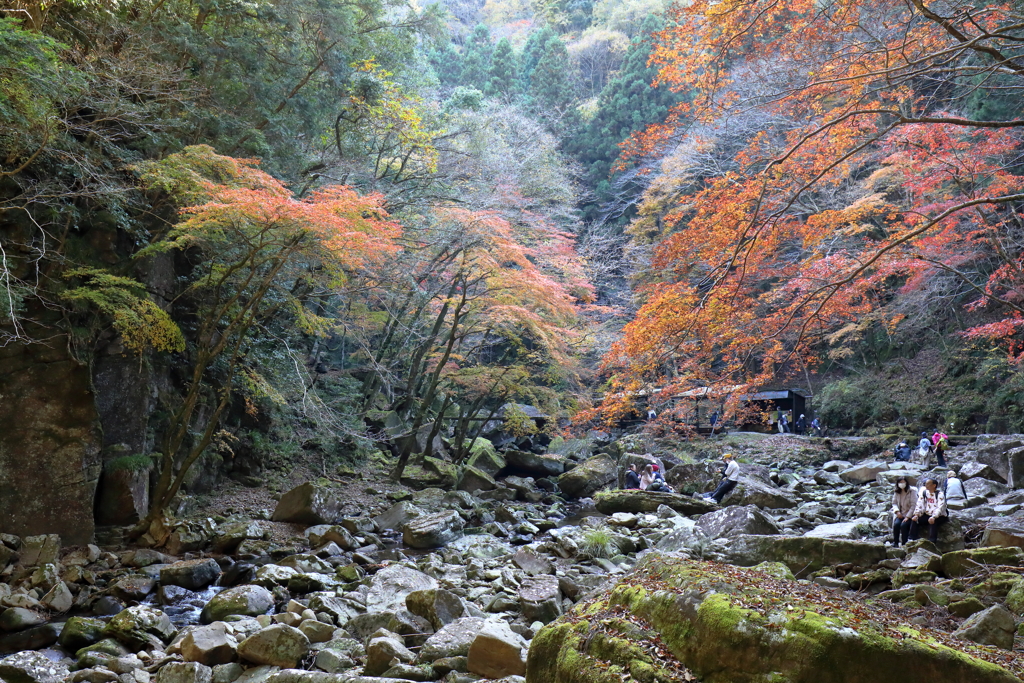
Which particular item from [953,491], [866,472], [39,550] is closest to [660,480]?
[866,472]

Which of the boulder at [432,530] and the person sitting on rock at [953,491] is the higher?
the person sitting on rock at [953,491]

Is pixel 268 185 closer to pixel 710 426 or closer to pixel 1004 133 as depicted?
pixel 1004 133

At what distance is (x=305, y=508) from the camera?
9.80 metres

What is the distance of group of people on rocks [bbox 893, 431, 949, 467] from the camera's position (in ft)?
43.2

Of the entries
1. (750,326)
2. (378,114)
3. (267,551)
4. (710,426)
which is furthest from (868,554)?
(710,426)

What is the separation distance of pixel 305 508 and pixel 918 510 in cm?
848

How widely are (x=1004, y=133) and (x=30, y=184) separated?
15737mm

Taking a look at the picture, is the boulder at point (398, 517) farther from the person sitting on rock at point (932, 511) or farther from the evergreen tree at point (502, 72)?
the evergreen tree at point (502, 72)

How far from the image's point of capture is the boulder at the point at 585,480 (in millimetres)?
14734

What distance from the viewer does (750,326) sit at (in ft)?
25.6

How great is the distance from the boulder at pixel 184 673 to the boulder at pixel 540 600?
259cm

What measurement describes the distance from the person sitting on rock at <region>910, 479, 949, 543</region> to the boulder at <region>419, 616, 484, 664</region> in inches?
195

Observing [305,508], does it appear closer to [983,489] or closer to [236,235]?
[236,235]

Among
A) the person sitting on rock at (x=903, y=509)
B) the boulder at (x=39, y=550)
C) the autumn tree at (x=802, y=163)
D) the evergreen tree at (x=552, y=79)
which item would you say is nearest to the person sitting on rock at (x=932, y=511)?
the person sitting on rock at (x=903, y=509)
